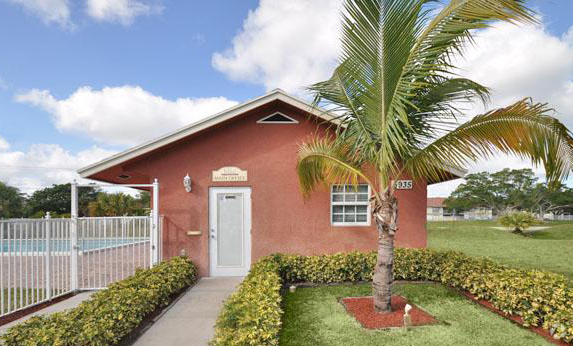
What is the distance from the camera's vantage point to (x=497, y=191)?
47.6 meters

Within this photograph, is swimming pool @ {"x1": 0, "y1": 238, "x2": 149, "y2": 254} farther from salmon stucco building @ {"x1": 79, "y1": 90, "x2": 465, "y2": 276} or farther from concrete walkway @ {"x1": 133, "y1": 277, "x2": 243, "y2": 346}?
concrete walkway @ {"x1": 133, "y1": 277, "x2": 243, "y2": 346}

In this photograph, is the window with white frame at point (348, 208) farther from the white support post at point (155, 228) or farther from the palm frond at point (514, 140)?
the white support post at point (155, 228)

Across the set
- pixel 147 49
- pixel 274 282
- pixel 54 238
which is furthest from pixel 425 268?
pixel 147 49

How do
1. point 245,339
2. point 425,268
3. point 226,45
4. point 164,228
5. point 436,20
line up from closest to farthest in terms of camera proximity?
point 245,339, point 436,20, point 425,268, point 164,228, point 226,45

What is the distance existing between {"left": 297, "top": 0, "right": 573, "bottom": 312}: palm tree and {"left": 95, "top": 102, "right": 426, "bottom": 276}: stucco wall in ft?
8.02

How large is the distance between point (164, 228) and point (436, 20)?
23.8 ft

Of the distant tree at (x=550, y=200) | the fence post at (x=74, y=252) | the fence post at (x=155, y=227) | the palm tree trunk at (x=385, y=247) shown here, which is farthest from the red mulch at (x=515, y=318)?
the distant tree at (x=550, y=200)

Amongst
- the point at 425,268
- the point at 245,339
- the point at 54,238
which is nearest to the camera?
the point at 245,339

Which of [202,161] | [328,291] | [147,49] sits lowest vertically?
[328,291]

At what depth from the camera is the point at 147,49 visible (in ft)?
32.2

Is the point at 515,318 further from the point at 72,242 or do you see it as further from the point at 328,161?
the point at 72,242

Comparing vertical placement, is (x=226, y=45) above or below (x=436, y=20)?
above

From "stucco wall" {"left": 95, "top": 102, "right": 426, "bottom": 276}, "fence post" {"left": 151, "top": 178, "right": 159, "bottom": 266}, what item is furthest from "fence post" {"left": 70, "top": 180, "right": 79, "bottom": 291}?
"stucco wall" {"left": 95, "top": 102, "right": 426, "bottom": 276}

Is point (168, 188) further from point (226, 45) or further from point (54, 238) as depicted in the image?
point (226, 45)
